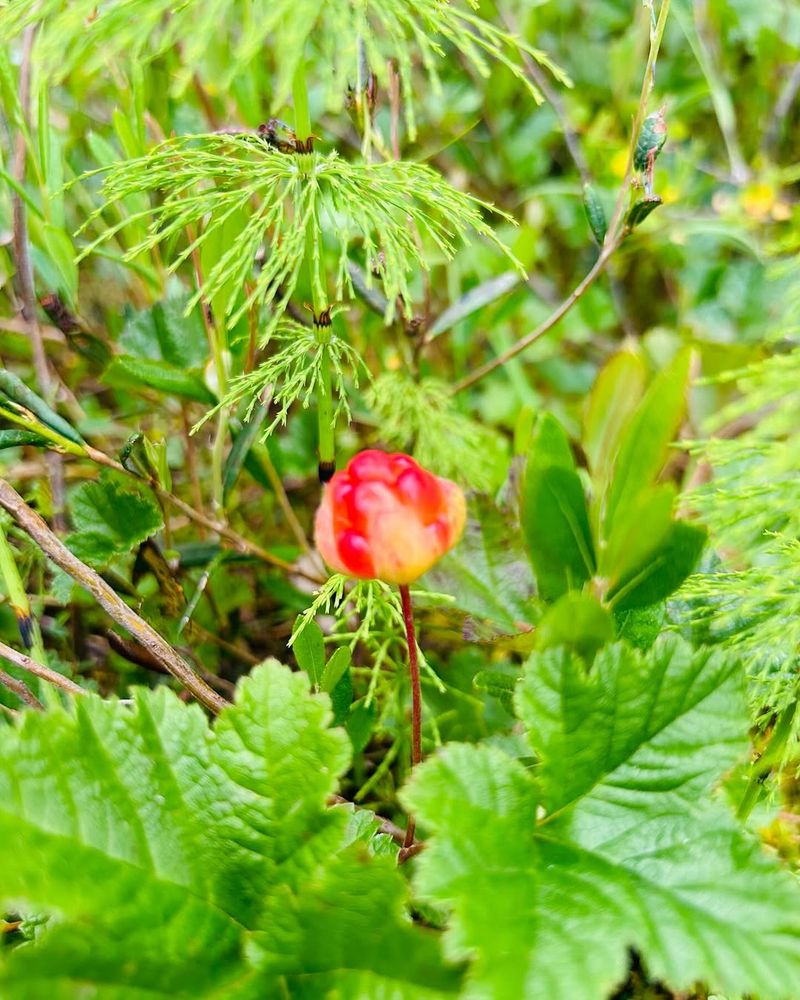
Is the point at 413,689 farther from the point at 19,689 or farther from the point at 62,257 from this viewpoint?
the point at 62,257

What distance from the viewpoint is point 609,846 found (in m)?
0.58

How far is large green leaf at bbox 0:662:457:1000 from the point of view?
1.63 ft

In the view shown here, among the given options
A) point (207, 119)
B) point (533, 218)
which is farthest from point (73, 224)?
point (533, 218)

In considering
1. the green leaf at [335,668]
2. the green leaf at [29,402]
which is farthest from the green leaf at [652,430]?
the green leaf at [29,402]

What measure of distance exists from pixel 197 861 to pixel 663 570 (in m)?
0.39

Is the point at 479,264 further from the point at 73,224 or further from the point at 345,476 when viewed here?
the point at 345,476

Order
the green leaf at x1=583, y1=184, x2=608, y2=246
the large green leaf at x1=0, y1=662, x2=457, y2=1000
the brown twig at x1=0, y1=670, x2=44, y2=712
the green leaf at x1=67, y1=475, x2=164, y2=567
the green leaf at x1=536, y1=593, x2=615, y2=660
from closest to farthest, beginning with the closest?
the large green leaf at x1=0, y1=662, x2=457, y2=1000, the green leaf at x1=536, y1=593, x2=615, y2=660, the brown twig at x1=0, y1=670, x2=44, y2=712, the green leaf at x1=67, y1=475, x2=164, y2=567, the green leaf at x1=583, y1=184, x2=608, y2=246

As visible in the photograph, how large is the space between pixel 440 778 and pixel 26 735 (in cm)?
27

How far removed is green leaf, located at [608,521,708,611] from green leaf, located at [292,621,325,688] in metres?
0.25

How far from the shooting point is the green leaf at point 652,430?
2.24ft

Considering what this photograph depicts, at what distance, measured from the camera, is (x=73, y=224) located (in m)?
1.24

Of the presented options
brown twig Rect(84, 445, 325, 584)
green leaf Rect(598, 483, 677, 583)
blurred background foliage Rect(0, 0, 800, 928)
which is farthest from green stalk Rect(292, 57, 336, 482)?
green leaf Rect(598, 483, 677, 583)

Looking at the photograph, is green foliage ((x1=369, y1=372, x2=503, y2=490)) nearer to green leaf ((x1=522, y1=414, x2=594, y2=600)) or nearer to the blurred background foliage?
the blurred background foliage

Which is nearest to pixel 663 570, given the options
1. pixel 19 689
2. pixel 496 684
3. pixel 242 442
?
pixel 496 684
